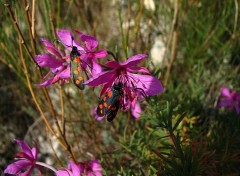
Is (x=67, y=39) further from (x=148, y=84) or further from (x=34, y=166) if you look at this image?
(x=34, y=166)

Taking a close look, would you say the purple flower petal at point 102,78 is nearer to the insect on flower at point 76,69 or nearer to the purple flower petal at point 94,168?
the insect on flower at point 76,69

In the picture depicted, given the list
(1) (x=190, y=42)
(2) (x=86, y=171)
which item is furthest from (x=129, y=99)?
(1) (x=190, y=42)

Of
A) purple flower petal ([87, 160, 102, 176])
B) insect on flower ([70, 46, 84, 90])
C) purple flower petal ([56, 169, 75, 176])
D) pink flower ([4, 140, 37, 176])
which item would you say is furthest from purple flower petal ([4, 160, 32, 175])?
insect on flower ([70, 46, 84, 90])

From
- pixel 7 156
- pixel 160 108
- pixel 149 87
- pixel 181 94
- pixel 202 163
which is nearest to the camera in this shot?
pixel 149 87

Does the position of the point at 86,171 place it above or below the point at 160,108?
below

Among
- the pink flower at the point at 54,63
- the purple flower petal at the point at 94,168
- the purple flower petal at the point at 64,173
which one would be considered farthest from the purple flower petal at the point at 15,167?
the pink flower at the point at 54,63

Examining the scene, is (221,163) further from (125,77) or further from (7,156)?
(7,156)

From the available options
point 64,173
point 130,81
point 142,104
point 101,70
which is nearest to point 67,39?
point 101,70
